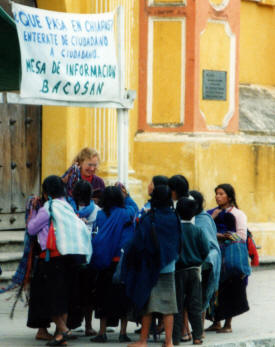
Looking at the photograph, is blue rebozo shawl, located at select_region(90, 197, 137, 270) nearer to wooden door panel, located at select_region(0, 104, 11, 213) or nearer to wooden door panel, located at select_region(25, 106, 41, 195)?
wooden door panel, located at select_region(0, 104, 11, 213)

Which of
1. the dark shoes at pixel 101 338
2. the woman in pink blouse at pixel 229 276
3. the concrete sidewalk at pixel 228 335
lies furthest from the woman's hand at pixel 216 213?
the dark shoes at pixel 101 338

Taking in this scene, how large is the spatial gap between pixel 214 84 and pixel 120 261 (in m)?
6.46

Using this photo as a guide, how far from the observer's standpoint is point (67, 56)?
995 cm

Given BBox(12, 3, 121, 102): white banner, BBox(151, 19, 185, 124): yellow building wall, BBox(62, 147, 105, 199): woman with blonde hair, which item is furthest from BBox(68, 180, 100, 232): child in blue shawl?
BBox(151, 19, 185, 124): yellow building wall

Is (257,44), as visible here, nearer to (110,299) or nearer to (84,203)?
(84,203)

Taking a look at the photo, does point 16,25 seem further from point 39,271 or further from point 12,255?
point 12,255

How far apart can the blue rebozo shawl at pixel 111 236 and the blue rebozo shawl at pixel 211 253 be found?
657 mm

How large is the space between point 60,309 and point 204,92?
647 cm

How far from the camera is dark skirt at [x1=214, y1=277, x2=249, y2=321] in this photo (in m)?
10.2

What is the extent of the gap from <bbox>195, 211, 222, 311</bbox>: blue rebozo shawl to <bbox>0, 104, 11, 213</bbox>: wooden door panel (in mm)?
4429

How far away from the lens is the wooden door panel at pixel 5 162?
535 inches

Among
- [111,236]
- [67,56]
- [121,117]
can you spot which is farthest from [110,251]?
[67,56]

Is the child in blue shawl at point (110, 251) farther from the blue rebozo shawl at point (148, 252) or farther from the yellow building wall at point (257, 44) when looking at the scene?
the yellow building wall at point (257, 44)

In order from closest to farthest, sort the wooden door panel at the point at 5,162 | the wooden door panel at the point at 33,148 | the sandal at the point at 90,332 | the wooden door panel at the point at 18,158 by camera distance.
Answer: the sandal at the point at 90,332, the wooden door panel at the point at 5,162, the wooden door panel at the point at 18,158, the wooden door panel at the point at 33,148
